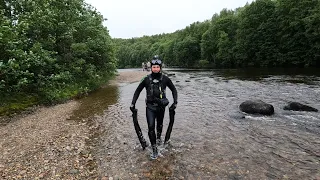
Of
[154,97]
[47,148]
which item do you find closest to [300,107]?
[154,97]

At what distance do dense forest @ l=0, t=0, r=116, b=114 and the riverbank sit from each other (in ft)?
10.8

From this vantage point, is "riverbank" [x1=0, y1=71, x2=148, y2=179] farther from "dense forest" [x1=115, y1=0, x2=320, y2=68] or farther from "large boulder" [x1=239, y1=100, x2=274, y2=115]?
"dense forest" [x1=115, y1=0, x2=320, y2=68]

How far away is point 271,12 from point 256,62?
14292mm

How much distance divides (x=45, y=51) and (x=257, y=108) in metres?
16.7

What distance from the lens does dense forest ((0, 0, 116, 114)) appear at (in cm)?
1652

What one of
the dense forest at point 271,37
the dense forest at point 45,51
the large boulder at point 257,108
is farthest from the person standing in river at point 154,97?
the dense forest at point 271,37

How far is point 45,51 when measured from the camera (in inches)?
775

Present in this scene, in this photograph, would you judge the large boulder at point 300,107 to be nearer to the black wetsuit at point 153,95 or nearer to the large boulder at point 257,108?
the large boulder at point 257,108

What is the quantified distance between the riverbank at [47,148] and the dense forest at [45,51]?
330 centimetres

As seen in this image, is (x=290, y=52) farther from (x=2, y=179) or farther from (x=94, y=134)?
(x=2, y=179)

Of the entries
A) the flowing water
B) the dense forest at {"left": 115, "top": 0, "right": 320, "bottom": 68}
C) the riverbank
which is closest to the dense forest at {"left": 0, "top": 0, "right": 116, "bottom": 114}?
the riverbank

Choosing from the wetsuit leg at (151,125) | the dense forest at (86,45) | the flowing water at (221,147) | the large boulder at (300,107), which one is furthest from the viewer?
the dense forest at (86,45)

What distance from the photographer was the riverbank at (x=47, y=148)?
26.0 ft

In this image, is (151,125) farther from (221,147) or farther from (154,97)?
(221,147)
